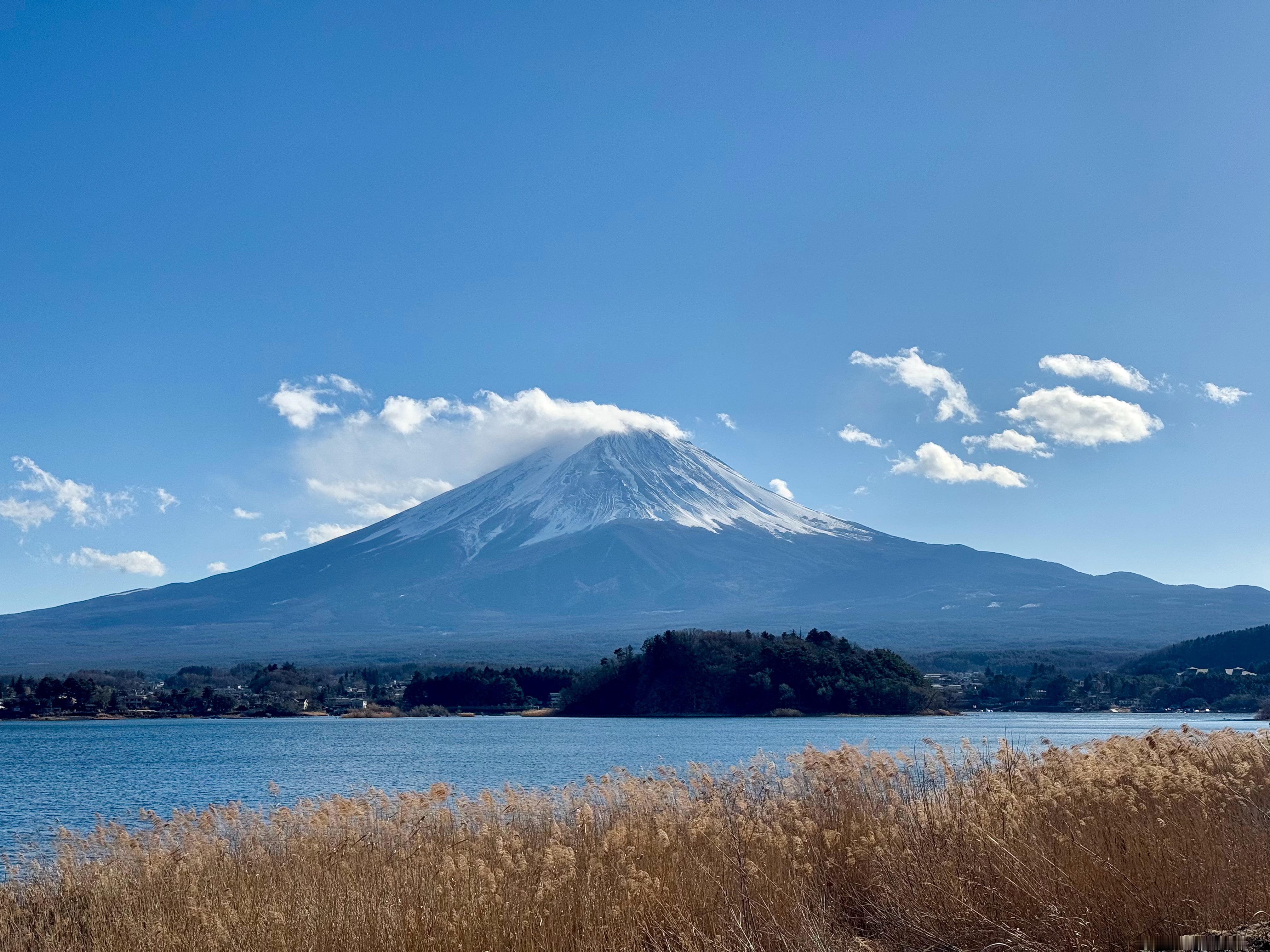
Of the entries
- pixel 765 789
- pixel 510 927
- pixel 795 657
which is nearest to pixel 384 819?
pixel 765 789

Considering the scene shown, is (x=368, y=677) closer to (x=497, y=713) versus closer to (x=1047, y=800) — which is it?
(x=497, y=713)

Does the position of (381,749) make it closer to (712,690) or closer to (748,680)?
(748,680)

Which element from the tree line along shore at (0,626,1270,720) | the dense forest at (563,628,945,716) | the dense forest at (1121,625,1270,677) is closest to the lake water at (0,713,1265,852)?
the dense forest at (563,628,945,716)

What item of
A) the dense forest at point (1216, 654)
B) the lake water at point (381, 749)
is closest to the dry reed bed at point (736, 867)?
the lake water at point (381, 749)

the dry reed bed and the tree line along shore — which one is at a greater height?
the dry reed bed

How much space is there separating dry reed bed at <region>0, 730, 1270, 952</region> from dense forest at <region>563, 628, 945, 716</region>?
67088 mm

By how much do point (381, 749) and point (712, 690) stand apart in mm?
39303

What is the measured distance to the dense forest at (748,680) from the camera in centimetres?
7731

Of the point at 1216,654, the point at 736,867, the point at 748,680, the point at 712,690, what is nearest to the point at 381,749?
the point at 748,680

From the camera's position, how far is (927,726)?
196ft

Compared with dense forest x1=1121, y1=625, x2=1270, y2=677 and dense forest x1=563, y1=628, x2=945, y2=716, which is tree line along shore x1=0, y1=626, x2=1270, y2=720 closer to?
dense forest x1=563, y1=628, x2=945, y2=716

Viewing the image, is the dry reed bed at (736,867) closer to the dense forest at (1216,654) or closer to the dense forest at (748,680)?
the dense forest at (748,680)

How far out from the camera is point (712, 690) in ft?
269

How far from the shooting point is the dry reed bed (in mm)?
7246
